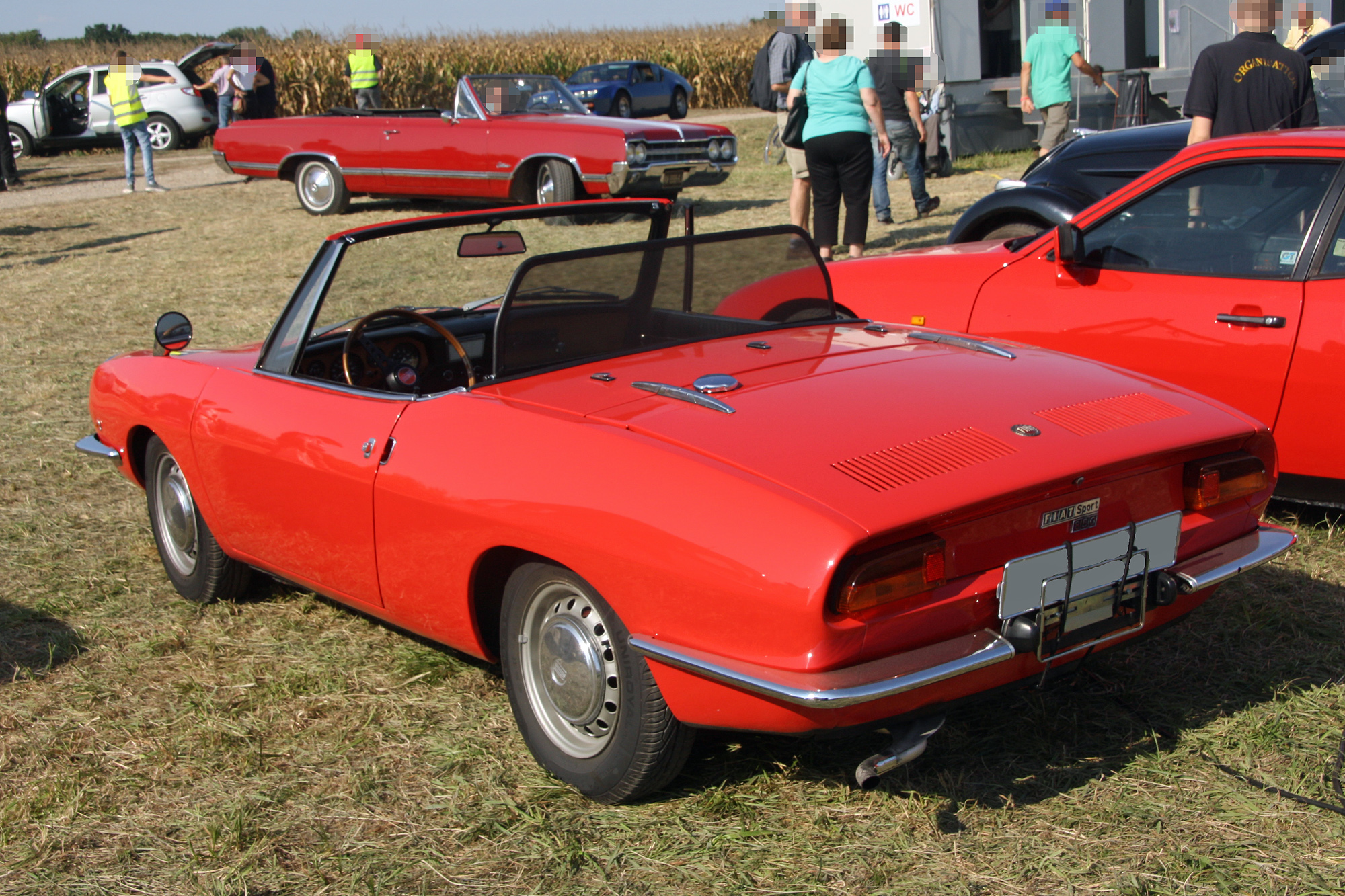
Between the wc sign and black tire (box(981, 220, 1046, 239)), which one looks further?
the wc sign

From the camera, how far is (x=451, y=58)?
102ft

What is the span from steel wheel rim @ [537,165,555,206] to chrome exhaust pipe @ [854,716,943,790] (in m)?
10.1

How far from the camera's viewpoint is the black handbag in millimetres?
9016

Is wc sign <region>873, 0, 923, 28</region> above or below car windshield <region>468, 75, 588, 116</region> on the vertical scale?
above

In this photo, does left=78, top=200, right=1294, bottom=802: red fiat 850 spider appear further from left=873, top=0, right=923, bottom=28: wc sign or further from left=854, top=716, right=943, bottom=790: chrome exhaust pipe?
left=873, top=0, right=923, bottom=28: wc sign

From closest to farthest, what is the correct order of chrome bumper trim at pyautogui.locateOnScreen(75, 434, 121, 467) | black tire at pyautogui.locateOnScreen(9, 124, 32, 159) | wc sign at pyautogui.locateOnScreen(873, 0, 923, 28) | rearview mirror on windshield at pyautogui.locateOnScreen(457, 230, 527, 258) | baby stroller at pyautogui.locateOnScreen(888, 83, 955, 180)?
rearview mirror on windshield at pyautogui.locateOnScreen(457, 230, 527, 258) → chrome bumper trim at pyautogui.locateOnScreen(75, 434, 121, 467) → wc sign at pyautogui.locateOnScreen(873, 0, 923, 28) → baby stroller at pyautogui.locateOnScreen(888, 83, 955, 180) → black tire at pyautogui.locateOnScreen(9, 124, 32, 159)

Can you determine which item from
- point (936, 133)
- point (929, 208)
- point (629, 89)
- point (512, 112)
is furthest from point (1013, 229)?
point (629, 89)

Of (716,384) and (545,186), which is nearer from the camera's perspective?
(716,384)

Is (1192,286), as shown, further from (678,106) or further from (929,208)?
(678,106)

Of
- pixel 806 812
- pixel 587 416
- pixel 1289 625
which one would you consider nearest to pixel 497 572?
pixel 587 416

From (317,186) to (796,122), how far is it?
265 inches

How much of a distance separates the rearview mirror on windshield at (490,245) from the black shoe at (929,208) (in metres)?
8.63

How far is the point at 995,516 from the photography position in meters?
2.45

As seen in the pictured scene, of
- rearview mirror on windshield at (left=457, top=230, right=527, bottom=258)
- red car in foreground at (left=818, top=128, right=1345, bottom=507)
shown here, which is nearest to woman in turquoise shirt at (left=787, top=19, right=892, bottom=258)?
red car in foreground at (left=818, top=128, right=1345, bottom=507)
